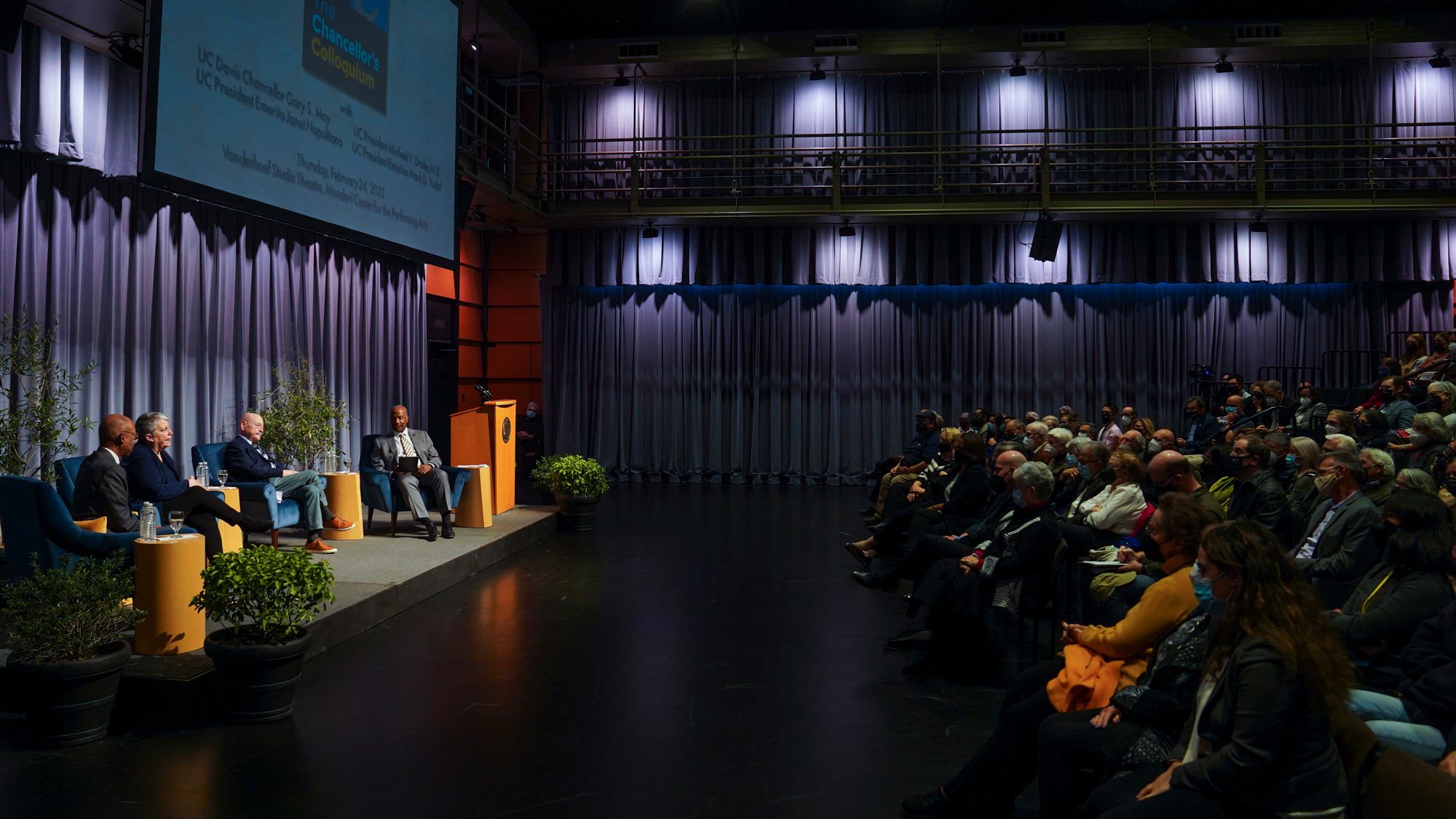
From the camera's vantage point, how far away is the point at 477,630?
459 cm

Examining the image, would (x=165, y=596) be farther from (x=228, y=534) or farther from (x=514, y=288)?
(x=514, y=288)

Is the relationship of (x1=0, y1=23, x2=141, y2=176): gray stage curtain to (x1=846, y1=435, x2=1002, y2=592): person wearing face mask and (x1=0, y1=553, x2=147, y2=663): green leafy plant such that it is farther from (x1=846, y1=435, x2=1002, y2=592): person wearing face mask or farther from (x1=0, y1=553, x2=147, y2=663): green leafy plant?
(x1=846, y1=435, x2=1002, y2=592): person wearing face mask

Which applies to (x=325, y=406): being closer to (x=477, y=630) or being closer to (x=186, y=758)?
(x=477, y=630)

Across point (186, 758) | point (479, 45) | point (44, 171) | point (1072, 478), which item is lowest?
point (186, 758)

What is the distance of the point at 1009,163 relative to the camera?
11.1 m

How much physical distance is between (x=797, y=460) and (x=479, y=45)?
6262mm

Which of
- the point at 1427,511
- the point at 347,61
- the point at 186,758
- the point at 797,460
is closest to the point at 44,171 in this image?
the point at 347,61

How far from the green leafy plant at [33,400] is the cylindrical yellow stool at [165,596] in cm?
200

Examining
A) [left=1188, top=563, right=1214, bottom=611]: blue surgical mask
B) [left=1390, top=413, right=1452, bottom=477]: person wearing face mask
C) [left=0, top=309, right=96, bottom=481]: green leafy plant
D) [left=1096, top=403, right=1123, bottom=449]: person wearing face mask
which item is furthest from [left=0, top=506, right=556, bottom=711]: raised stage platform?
[left=1390, top=413, right=1452, bottom=477]: person wearing face mask

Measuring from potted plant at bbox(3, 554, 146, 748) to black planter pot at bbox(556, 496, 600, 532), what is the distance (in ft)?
14.8

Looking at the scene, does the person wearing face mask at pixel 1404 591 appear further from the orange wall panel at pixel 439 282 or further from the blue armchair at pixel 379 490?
the orange wall panel at pixel 439 282

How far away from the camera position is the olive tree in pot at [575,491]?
25.1 ft

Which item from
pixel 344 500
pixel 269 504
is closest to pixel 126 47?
pixel 269 504

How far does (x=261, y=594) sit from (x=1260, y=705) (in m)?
3.01
